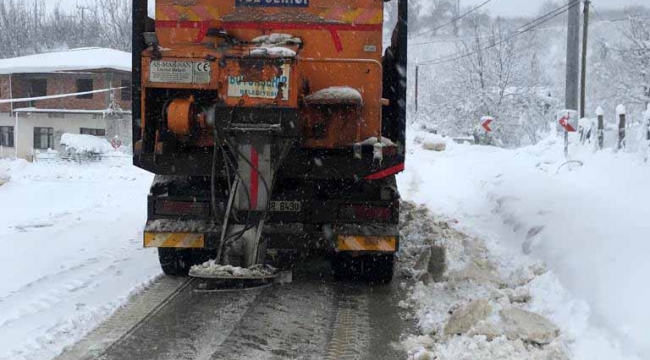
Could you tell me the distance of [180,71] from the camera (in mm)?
5469

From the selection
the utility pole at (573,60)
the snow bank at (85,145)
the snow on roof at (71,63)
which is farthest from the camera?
the snow on roof at (71,63)

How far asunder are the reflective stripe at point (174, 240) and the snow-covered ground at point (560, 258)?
2.02m

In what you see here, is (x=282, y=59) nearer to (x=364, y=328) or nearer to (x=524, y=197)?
(x=364, y=328)

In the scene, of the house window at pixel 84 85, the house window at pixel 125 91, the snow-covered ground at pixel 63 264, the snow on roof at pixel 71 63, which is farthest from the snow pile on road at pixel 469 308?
the house window at pixel 84 85

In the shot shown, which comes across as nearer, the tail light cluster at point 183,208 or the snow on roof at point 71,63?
the tail light cluster at point 183,208

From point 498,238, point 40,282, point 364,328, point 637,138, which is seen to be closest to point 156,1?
point 40,282

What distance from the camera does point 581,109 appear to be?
86.3 ft

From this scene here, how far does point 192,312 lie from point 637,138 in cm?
1383

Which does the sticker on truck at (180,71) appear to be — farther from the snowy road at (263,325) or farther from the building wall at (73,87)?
the building wall at (73,87)

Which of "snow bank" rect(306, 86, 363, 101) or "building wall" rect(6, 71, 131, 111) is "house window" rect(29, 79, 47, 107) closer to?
"building wall" rect(6, 71, 131, 111)

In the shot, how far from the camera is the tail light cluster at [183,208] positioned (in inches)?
239

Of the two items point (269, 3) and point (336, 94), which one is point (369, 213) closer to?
point (336, 94)

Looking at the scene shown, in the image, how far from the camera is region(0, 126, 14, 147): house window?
40469 millimetres

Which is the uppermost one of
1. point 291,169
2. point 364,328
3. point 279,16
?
point 279,16
